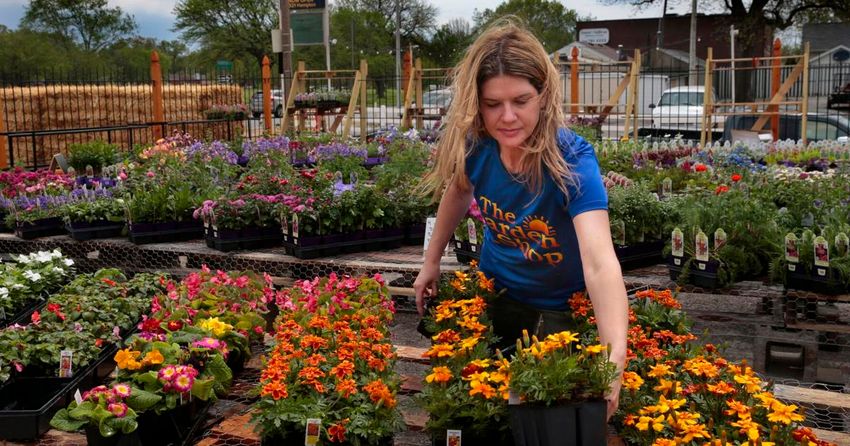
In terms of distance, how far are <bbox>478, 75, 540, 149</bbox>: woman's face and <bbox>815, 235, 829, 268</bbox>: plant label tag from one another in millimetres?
2397

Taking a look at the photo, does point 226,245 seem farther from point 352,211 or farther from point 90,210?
point 90,210

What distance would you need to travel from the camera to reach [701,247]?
4305 mm

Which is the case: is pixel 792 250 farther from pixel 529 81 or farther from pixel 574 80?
pixel 574 80

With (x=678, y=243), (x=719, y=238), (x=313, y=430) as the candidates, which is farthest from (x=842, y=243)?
(x=313, y=430)

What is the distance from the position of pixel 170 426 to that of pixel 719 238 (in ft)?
9.67

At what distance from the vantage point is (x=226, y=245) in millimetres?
5355

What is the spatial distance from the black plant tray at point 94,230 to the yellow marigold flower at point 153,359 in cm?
341

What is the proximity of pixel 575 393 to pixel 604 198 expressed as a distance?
1.87 feet

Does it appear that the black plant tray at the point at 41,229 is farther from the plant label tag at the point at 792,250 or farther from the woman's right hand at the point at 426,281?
the plant label tag at the point at 792,250

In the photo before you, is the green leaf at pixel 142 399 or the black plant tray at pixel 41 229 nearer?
the green leaf at pixel 142 399

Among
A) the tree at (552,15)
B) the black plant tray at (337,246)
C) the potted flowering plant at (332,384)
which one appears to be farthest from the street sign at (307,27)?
the tree at (552,15)

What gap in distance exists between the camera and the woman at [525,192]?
2.17 metres

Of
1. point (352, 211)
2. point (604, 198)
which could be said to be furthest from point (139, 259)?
point (604, 198)

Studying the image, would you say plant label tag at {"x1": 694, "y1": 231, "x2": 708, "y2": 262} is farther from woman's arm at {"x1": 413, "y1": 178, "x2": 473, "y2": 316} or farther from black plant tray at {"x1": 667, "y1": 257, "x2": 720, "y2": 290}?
woman's arm at {"x1": 413, "y1": 178, "x2": 473, "y2": 316}
